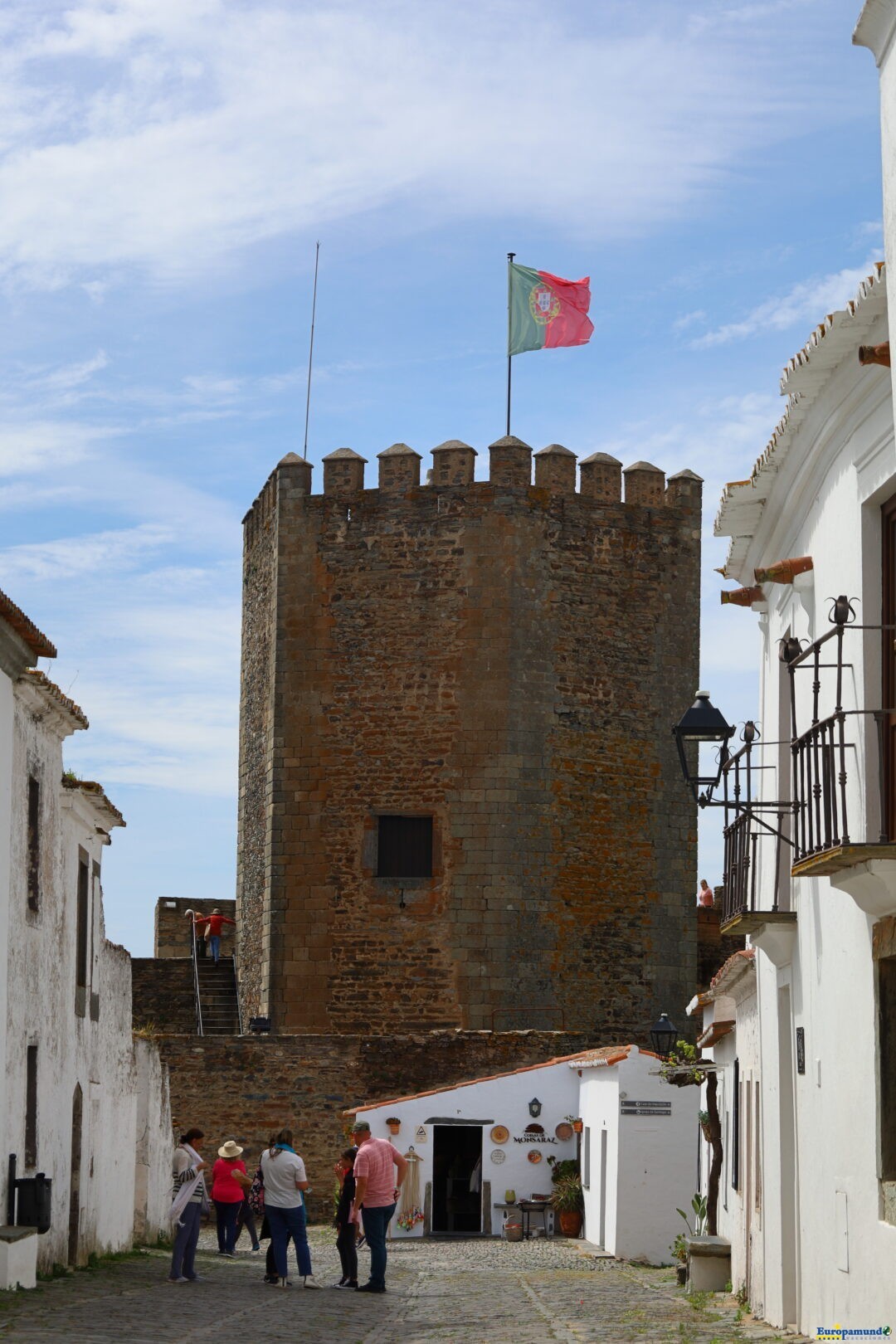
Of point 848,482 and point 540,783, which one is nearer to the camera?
point 848,482

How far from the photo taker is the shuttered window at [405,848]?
92.5ft

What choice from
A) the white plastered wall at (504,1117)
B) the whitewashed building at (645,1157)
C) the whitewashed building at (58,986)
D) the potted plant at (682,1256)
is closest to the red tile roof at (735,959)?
→ the potted plant at (682,1256)

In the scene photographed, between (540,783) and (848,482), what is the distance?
62.2 ft

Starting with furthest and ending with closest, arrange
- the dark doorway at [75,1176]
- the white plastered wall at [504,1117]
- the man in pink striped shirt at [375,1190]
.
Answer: the white plastered wall at [504,1117], the dark doorway at [75,1176], the man in pink striped shirt at [375,1190]

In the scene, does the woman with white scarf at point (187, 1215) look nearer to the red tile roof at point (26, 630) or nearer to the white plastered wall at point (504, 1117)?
the red tile roof at point (26, 630)

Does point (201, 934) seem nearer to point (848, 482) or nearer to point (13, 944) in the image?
point (13, 944)

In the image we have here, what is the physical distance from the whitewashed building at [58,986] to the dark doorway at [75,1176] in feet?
0.05

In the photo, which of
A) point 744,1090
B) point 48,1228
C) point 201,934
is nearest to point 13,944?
point 48,1228

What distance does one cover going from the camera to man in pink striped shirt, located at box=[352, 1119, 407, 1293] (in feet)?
47.2

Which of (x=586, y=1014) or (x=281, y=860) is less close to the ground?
(x=281, y=860)

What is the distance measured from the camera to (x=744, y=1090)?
14.2m

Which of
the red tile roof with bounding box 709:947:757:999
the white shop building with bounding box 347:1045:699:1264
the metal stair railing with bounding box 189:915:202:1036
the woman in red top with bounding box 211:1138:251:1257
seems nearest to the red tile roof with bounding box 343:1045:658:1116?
the white shop building with bounding box 347:1045:699:1264

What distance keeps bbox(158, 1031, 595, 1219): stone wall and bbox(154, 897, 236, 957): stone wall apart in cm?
721

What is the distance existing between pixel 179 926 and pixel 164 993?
276cm
